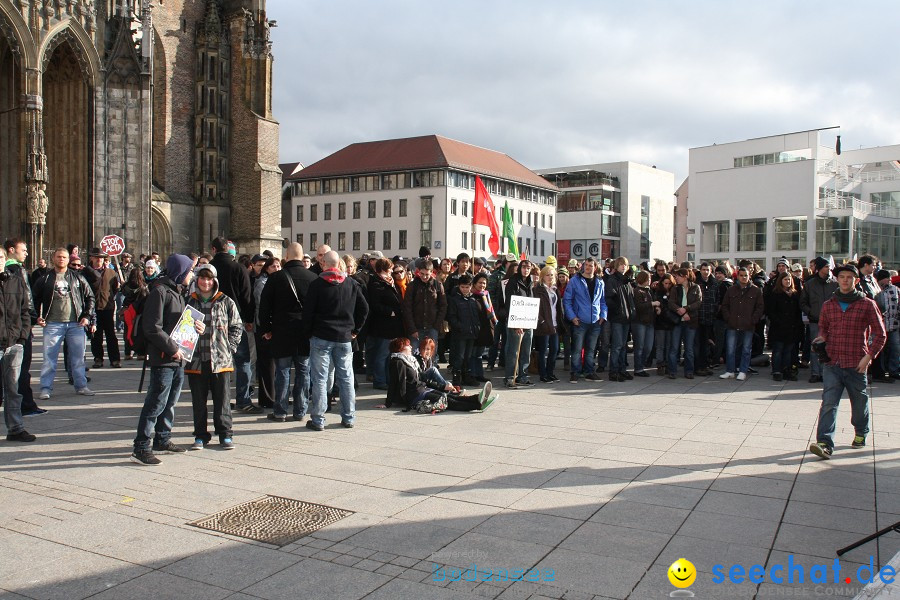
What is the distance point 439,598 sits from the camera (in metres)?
4.09

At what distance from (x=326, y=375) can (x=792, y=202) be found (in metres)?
57.7

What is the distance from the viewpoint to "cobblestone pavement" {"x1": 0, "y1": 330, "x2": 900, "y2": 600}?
14.3 ft

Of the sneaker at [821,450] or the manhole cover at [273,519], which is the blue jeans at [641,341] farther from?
the manhole cover at [273,519]

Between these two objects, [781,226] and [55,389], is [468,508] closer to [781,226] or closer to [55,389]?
→ [55,389]

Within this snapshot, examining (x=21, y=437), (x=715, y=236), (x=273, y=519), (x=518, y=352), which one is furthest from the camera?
(x=715, y=236)

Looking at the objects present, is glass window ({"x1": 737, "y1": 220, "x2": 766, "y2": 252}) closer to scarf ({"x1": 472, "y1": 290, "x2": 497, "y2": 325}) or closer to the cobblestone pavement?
scarf ({"x1": 472, "y1": 290, "x2": 497, "y2": 325})

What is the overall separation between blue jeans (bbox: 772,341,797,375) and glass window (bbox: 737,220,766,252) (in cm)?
5017

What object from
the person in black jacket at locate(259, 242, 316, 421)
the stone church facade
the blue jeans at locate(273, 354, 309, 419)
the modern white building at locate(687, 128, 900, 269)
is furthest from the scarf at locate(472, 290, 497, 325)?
the modern white building at locate(687, 128, 900, 269)

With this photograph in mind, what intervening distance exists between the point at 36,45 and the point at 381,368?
22412 millimetres

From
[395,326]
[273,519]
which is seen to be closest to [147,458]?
[273,519]

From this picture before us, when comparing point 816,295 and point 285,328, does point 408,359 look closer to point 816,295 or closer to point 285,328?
point 285,328

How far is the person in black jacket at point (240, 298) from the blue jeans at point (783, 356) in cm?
915

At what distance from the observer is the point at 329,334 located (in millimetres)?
8602

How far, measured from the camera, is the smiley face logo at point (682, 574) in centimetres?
430
